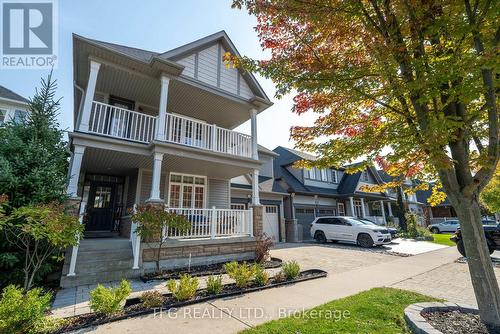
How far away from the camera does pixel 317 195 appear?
20031 mm

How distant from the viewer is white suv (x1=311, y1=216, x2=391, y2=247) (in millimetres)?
14094

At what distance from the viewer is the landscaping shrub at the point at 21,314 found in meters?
3.20

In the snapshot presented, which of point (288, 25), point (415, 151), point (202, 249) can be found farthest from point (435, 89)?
point (202, 249)

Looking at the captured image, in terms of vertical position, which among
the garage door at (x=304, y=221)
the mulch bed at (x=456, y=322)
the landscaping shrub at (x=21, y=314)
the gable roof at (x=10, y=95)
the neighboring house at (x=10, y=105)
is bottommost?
the mulch bed at (x=456, y=322)

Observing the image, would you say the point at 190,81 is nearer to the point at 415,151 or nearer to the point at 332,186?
the point at 415,151

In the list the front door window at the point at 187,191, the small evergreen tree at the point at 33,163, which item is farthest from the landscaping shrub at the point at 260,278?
the front door window at the point at 187,191

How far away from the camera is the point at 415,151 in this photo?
4727 millimetres

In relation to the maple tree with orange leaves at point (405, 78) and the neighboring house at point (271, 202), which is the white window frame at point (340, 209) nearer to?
the neighboring house at point (271, 202)

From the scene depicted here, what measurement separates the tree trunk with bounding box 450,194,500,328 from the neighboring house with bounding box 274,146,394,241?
13.0 meters

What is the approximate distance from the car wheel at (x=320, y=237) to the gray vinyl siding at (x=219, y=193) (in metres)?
7.69

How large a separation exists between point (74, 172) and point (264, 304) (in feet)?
20.9

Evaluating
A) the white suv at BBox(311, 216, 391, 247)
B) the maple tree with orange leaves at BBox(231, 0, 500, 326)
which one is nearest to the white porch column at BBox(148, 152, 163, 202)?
the maple tree with orange leaves at BBox(231, 0, 500, 326)

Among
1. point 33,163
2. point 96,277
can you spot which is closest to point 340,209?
point 96,277

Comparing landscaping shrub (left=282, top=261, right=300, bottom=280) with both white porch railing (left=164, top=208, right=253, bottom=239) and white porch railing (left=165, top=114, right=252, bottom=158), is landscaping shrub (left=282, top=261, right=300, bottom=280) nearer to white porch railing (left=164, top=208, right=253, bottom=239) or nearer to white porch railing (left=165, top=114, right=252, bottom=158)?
white porch railing (left=164, top=208, right=253, bottom=239)
